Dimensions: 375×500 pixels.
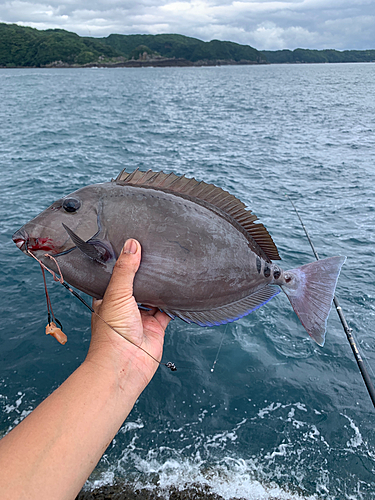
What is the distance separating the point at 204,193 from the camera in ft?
9.55

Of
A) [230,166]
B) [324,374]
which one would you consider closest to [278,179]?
[230,166]

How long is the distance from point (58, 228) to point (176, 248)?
3.07 feet

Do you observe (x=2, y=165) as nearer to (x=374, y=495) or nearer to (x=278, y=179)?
(x=278, y=179)

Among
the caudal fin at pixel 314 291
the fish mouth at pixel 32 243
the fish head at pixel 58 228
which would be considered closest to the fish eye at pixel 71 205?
the fish head at pixel 58 228

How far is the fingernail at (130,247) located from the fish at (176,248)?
0.27 feet

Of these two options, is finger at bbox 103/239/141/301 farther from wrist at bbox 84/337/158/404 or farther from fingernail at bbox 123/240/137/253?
wrist at bbox 84/337/158/404

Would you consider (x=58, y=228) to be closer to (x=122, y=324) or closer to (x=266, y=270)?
(x=122, y=324)

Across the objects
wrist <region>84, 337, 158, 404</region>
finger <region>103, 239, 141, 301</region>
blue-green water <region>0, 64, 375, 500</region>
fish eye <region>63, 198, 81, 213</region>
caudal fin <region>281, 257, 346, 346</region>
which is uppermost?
fish eye <region>63, 198, 81, 213</region>

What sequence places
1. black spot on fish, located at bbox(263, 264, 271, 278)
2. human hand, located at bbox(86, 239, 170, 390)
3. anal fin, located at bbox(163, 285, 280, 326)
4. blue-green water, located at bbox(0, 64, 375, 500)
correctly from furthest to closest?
blue-green water, located at bbox(0, 64, 375, 500)
black spot on fish, located at bbox(263, 264, 271, 278)
anal fin, located at bbox(163, 285, 280, 326)
human hand, located at bbox(86, 239, 170, 390)

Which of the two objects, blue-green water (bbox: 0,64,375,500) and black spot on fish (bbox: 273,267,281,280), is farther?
blue-green water (bbox: 0,64,375,500)

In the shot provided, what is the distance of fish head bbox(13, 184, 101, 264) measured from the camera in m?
2.57

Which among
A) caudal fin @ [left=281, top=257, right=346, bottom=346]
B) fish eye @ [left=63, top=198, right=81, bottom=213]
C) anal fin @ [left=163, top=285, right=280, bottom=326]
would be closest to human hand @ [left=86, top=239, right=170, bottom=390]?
anal fin @ [left=163, top=285, right=280, bottom=326]

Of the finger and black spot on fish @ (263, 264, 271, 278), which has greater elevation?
the finger

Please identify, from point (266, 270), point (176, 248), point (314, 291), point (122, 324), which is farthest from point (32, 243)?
point (314, 291)
